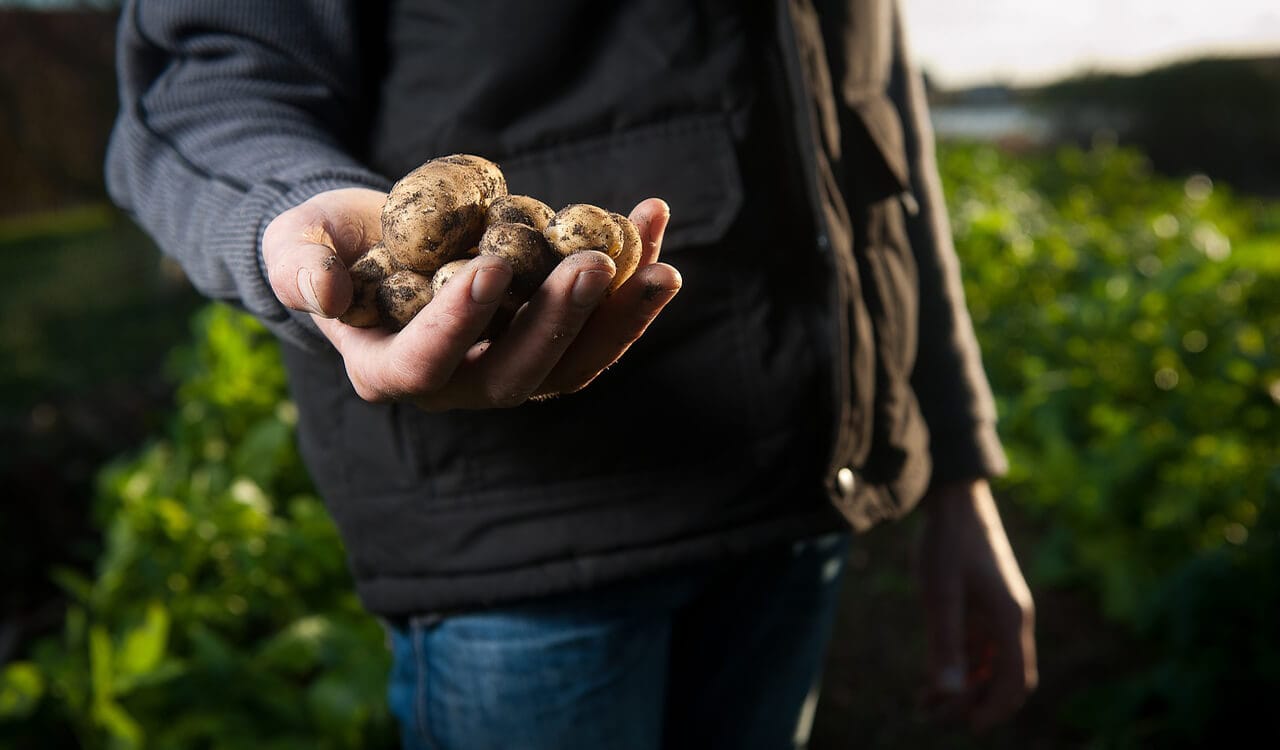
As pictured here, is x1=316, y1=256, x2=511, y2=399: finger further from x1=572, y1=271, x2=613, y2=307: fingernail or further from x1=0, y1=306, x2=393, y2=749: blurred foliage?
x1=0, y1=306, x2=393, y2=749: blurred foliage

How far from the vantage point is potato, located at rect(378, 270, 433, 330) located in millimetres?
1083

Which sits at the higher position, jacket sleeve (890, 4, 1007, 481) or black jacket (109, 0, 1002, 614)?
black jacket (109, 0, 1002, 614)

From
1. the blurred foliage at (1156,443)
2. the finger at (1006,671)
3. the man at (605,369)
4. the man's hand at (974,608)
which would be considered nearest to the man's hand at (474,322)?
the man at (605,369)

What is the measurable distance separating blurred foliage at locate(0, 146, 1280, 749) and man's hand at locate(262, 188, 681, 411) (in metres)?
1.37

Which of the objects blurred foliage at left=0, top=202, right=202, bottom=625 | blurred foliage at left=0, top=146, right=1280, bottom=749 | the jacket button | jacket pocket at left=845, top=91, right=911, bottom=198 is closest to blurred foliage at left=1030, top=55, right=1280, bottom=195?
blurred foliage at left=0, top=146, right=1280, bottom=749

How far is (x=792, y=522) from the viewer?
138 centimetres

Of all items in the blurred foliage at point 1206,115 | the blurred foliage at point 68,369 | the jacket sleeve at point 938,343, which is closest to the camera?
the jacket sleeve at point 938,343

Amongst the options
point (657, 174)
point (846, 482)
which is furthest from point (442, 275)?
point (846, 482)

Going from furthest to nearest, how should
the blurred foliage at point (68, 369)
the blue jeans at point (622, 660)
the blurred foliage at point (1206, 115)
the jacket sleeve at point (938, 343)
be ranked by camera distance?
the blurred foliage at point (1206, 115)
the blurred foliage at point (68, 369)
the jacket sleeve at point (938, 343)
the blue jeans at point (622, 660)

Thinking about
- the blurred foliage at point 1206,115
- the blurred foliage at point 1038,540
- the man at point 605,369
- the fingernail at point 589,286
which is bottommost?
the blurred foliage at point 1206,115

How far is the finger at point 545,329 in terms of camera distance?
3.06 ft

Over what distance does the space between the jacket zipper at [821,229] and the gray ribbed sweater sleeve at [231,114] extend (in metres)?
0.54

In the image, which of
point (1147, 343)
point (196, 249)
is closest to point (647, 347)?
point (196, 249)

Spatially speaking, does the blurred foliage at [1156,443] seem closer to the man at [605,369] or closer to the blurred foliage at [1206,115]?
the man at [605,369]
